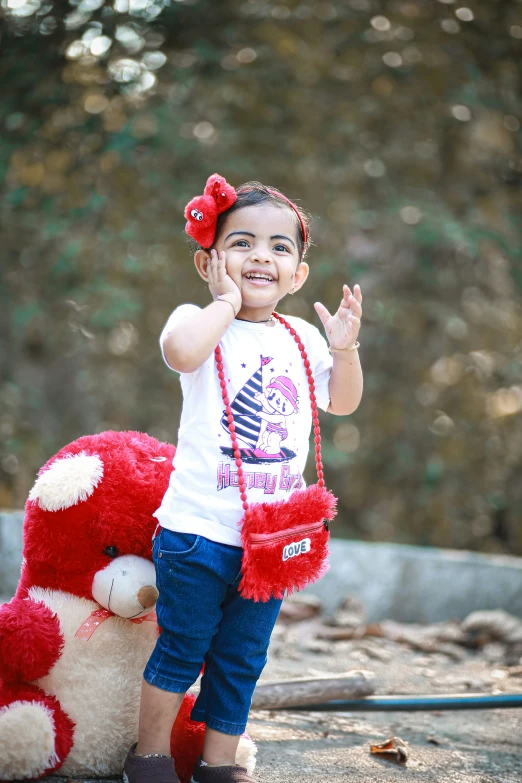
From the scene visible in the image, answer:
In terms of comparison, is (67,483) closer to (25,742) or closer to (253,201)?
(25,742)

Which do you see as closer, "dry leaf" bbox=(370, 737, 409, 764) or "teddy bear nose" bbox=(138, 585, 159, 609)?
"teddy bear nose" bbox=(138, 585, 159, 609)

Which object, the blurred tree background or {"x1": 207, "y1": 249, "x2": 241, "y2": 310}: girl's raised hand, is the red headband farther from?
the blurred tree background

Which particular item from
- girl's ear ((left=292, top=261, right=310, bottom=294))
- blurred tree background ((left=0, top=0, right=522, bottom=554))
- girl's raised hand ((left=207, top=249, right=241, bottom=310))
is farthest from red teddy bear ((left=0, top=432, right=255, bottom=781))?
blurred tree background ((left=0, top=0, right=522, bottom=554))

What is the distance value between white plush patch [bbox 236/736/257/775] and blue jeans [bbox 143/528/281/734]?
7cm

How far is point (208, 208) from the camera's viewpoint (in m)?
1.58

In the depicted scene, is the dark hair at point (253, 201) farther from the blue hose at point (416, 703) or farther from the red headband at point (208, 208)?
the blue hose at point (416, 703)

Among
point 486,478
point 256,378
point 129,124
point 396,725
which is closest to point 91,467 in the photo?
point 256,378

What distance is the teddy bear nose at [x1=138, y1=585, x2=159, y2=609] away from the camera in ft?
4.91

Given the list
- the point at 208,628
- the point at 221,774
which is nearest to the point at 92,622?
the point at 208,628

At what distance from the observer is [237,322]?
162 centimetres

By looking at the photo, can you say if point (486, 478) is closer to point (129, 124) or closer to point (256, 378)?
point (129, 124)

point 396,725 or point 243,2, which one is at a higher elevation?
point 243,2

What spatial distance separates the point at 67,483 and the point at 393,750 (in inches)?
38.5

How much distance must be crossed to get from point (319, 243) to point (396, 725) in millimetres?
3358
